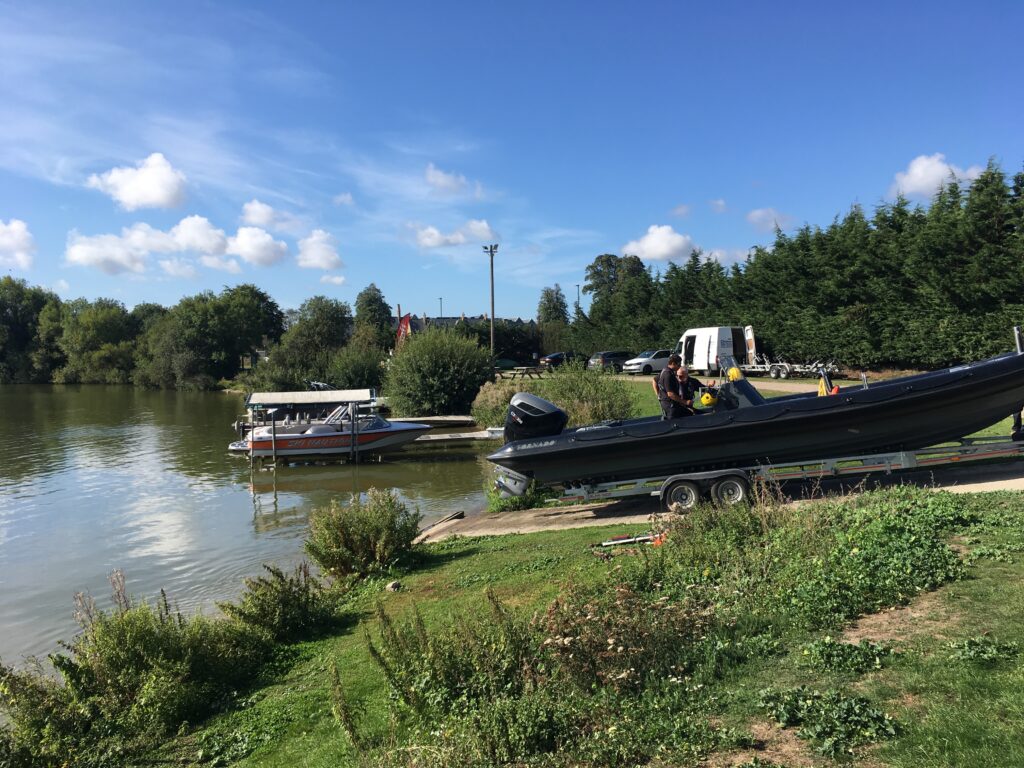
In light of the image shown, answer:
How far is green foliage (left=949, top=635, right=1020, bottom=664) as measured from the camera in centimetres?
388

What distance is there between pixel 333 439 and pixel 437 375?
8.69m

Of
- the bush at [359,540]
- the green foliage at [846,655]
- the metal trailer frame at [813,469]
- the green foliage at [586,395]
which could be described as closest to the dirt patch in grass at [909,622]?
the green foliage at [846,655]

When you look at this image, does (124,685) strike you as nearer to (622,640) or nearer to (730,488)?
A: (622,640)

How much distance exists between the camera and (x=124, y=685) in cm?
579

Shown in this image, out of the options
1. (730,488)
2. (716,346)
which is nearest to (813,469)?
(730,488)

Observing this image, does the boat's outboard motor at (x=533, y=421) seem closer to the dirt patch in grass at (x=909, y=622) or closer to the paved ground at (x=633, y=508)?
the paved ground at (x=633, y=508)

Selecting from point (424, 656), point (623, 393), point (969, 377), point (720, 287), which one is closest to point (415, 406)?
point (623, 393)

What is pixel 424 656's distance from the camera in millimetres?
4984

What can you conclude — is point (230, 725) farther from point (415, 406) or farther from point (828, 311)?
point (828, 311)

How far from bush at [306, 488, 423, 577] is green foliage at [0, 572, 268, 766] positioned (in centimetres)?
265

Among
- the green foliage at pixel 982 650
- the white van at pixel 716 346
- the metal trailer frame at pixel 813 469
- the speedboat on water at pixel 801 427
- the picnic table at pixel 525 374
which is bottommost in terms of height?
the green foliage at pixel 982 650

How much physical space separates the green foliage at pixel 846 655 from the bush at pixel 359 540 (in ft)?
20.8

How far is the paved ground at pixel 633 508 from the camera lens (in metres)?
Answer: 9.30

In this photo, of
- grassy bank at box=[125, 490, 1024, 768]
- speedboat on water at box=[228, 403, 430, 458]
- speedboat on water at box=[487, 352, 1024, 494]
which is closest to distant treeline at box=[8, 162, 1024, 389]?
speedboat on water at box=[228, 403, 430, 458]
